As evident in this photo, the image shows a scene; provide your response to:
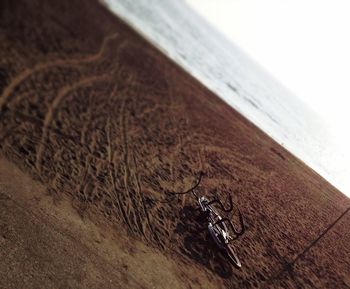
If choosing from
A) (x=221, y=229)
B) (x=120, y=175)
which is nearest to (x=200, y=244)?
(x=221, y=229)

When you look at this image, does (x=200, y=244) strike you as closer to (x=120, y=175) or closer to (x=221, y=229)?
(x=221, y=229)

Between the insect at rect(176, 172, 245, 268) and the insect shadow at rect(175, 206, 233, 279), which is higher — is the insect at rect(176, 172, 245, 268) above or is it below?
above

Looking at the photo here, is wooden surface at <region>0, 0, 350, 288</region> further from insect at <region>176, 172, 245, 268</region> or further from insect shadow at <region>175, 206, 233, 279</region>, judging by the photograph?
insect at <region>176, 172, 245, 268</region>

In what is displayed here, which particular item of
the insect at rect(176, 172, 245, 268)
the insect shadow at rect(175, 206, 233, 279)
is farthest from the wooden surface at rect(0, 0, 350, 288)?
the insect at rect(176, 172, 245, 268)

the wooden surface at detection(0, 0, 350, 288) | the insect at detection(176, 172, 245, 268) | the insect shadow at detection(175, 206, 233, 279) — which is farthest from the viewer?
the insect at detection(176, 172, 245, 268)

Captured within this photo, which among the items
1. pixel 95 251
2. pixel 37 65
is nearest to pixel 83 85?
pixel 37 65

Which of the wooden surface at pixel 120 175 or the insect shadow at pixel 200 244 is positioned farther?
the insect shadow at pixel 200 244

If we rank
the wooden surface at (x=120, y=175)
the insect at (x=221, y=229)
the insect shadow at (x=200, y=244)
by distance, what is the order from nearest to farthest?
the wooden surface at (x=120, y=175), the insect shadow at (x=200, y=244), the insect at (x=221, y=229)

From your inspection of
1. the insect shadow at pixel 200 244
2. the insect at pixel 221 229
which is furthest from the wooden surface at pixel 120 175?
the insect at pixel 221 229

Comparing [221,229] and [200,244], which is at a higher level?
[221,229]

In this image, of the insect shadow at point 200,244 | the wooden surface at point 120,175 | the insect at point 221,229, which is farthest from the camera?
the insect at point 221,229

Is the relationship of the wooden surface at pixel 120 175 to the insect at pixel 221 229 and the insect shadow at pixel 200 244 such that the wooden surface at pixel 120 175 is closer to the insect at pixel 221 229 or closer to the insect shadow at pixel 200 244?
the insect shadow at pixel 200 244
